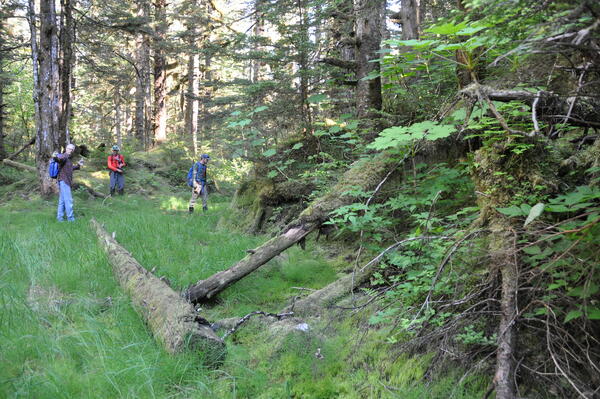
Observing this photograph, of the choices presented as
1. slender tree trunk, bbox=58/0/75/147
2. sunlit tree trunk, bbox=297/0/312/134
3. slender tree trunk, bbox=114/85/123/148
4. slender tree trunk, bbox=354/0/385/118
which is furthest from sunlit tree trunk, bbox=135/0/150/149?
slender tree trunk, bbox=354/0/385/118

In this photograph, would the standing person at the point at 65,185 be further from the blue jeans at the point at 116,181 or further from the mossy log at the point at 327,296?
the mossy log at the point at 327,296

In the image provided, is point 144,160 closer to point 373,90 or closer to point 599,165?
point 373,90

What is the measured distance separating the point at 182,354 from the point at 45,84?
40.2 feet

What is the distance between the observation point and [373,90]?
7.81 m

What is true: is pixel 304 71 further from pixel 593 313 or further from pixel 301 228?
pixel 593 313

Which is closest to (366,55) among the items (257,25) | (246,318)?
(246,318)

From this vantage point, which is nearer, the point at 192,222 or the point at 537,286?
the point at 537,286

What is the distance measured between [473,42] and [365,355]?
251 centimetres

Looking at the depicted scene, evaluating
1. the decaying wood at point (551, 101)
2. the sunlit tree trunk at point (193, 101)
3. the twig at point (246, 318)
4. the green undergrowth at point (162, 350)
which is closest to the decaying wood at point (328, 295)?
the twig at point (246, 318)

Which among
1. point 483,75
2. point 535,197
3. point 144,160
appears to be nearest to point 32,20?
point 144,160

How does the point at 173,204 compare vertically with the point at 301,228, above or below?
below

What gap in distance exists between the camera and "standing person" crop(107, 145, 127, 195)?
46.7 feet

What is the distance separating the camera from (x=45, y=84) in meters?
12.2

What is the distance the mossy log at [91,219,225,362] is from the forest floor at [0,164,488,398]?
11 cm
